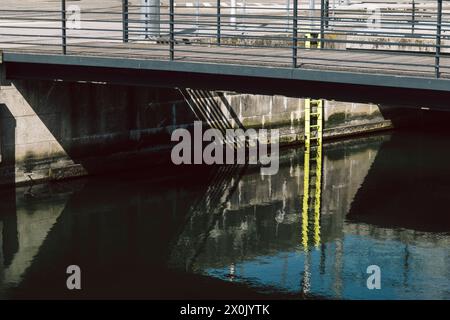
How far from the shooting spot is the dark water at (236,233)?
23.3 metres

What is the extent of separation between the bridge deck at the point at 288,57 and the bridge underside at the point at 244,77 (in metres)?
0.25

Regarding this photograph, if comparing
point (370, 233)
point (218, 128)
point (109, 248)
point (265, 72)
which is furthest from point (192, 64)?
point (218, 128)

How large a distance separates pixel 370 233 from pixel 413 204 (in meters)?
3.57

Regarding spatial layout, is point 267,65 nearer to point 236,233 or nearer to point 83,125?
point 236,233

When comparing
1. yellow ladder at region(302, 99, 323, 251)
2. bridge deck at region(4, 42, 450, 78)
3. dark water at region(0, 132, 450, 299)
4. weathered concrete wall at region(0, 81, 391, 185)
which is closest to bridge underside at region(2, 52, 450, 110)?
bridge deck at region(4, 42, 450, 78)

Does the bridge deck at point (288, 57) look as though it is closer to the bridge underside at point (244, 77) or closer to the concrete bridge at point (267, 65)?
the concrete bridge at point (267, 65)

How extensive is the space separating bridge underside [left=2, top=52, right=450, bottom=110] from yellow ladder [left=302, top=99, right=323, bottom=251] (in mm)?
4609

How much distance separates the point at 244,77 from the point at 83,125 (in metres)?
9.07

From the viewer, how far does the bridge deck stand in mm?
22656

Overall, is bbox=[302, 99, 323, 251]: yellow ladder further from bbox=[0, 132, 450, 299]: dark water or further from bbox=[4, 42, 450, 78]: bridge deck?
bbox=[4, 42, 450, 78]: bridge deck

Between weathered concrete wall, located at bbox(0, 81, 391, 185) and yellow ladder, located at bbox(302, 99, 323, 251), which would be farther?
weathered concrete wall, located at bbox(0, 81, 391, 185)

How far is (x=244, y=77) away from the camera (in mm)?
24516

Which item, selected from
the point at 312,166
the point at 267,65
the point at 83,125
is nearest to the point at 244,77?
the point at 267,65

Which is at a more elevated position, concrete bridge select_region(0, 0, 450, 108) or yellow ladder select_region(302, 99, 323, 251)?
concrete bridge select_region(0, 0, 450, 108)
